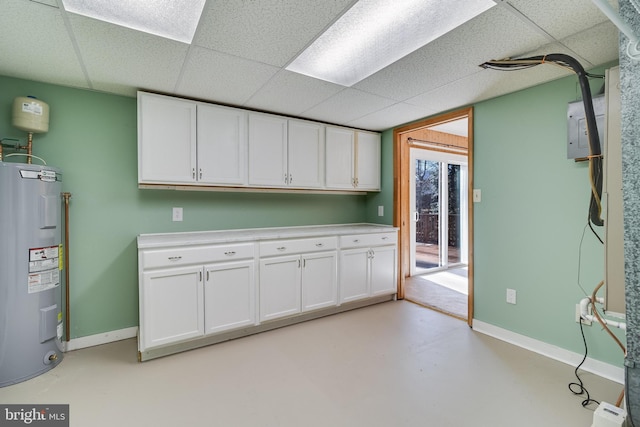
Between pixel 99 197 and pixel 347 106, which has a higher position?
pixel 347 106

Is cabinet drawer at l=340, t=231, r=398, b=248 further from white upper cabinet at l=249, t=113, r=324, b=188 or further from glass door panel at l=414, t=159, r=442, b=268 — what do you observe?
glass door panel at l=414, t=159, r=442, b=268

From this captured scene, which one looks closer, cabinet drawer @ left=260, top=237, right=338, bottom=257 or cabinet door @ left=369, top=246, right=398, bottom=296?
cabinet drawer @ left=260, top=237, right=338, bottom=257

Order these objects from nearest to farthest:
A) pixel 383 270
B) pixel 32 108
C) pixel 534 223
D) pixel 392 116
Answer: pixel 32 108 < pixel 534 223 < pixel 392 116 < pixel 383 270

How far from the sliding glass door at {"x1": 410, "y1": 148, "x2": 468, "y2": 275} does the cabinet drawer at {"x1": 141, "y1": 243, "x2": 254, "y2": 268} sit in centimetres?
315

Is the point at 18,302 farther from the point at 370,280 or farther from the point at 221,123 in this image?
the point at 370,280

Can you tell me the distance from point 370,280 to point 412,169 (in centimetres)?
220

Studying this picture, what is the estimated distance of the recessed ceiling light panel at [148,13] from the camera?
1.45 m

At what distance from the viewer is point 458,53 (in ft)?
6.01

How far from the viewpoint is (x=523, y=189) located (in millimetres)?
2439

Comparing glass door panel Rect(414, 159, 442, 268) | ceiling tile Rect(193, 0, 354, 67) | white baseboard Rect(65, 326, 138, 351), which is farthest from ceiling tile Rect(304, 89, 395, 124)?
white baseboard Rect(65, 326, 138, 351)

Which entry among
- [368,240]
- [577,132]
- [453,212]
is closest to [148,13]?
[368,240]

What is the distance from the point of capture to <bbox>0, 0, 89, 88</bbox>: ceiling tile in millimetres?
1460

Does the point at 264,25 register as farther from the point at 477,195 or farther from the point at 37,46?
the point at 477,195

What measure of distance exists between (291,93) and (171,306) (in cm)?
202
